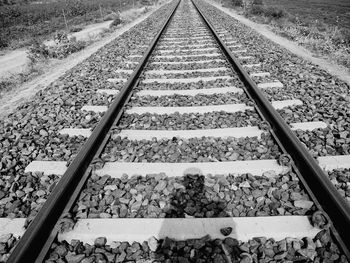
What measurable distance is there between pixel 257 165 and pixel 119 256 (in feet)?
5.32

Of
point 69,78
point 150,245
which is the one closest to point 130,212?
point 150,245

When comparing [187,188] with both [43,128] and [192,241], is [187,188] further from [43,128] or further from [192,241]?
[43,128]

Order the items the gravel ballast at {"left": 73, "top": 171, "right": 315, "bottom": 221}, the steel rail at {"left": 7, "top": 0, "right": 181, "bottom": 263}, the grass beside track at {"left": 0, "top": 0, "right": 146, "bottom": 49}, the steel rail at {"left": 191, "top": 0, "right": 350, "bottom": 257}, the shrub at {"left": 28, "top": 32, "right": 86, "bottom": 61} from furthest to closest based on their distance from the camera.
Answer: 1. the grass beside track at {"left": 0, "top": 0, "right": 146, "bottom": 49}
2. the shrub at {"left": 28, "top": 32, "right": 86, "bottom": 61}
3. the gravel ballast at {"left": 73, "top": 171, "right": 315, "bottom": 221}
4. the steel rail at {"left": 191, "top": 0, "right": 350, "bottom": 257}
5. the steel rail at {"left": 7, "top": 0, "right": 181, "bottom": 263}

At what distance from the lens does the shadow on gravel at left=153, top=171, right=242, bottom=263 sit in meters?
2.00

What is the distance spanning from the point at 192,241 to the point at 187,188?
607 mm

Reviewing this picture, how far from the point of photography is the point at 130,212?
2.42m

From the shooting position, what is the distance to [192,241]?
2104 millimetres

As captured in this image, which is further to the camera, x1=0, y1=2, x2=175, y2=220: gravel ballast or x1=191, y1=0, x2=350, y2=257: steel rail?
x1=0, y1=2, x2=175, y2=220: gravel ballast

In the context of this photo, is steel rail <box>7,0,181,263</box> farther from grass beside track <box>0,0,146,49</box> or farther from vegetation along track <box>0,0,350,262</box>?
grass beside track <box>0,0,146,49</box>

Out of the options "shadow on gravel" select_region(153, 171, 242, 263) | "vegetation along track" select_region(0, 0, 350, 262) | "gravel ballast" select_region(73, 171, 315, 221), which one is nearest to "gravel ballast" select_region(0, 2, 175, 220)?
"vegetation along track" select_region(0, 0, 350, 262)

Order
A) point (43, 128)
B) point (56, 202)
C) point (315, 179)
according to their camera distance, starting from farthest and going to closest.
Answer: point (43, 128) < point (315, 179) < point (56, 202)

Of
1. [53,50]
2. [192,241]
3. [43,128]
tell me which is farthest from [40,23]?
[192,241]

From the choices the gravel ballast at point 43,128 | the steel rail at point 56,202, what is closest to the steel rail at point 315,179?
the steel rail at point 56,202

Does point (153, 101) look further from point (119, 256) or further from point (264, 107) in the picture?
point (119, 256)
